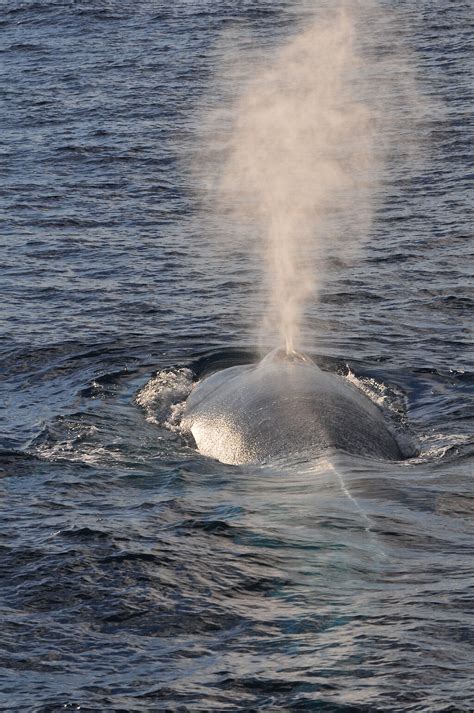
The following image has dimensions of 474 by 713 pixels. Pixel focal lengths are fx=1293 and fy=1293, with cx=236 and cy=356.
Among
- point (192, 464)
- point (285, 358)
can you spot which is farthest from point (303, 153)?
point (192, 464)

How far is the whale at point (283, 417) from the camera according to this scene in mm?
16766

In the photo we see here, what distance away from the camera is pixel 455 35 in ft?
158

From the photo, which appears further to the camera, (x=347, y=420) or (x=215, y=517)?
(x=347, y=420)

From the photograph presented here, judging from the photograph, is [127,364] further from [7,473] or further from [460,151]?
[460,151]

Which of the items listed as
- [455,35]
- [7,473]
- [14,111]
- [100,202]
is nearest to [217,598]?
[7,473]

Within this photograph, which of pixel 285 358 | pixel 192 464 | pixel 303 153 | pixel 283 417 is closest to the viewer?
pixel 192 464

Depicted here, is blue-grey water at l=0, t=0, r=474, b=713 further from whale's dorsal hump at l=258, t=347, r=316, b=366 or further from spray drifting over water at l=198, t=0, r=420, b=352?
whale's dorsal hump at l=258, t=347, r=316, b=366

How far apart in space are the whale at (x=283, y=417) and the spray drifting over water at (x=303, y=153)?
2913mm

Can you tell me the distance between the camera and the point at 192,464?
663 inches

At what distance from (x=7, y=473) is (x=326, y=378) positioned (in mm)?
5203

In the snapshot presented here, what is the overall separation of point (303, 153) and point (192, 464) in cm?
2428

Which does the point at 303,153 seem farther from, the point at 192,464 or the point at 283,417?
the point at 192,464

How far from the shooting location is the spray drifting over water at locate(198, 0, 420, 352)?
3033 centimetres

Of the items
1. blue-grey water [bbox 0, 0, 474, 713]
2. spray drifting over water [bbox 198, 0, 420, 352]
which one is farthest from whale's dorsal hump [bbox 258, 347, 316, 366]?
spray drifting over water [bbox 198, 0, 420, 352]
